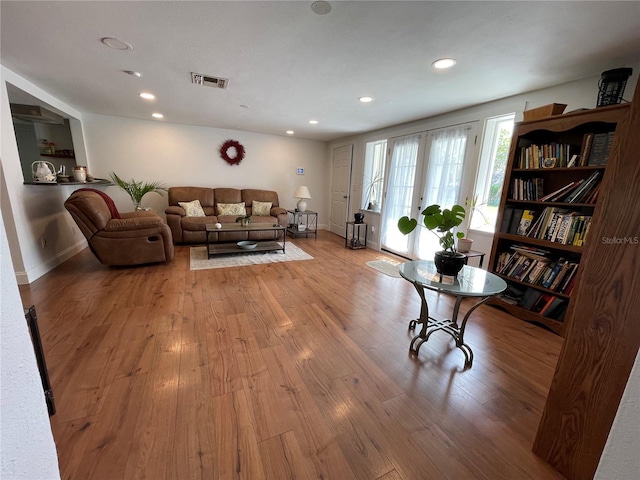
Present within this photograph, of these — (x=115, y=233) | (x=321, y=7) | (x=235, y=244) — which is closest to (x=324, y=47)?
(x=321, y=7)

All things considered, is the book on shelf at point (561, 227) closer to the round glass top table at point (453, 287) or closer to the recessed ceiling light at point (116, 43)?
the round glass top table at point (453, 287)

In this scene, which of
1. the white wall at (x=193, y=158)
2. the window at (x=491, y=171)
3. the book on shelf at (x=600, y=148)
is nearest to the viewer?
the book on shelf at (x=600, y=148)

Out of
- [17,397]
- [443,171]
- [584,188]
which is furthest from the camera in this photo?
[443,171]

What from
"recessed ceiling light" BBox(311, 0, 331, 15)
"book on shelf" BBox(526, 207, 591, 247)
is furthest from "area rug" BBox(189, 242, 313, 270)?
"recessed ceiling light" BBox(311, 0, 331, 15)

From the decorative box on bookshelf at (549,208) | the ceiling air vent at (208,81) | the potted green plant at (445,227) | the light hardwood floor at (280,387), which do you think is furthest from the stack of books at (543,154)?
the ceiling air vent at (208,81)

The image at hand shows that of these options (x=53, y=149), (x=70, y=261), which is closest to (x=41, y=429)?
(x=70, y=261)

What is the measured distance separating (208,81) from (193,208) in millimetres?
2682

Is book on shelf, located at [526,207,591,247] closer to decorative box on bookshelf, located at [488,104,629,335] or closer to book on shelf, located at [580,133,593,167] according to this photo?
decorative box on bookshelf, located at [488,104,629,335]

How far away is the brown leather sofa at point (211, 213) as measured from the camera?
4531 millimetres

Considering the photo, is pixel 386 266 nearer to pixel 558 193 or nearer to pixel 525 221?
pixel 525 221

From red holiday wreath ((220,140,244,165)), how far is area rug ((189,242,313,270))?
6.93ft

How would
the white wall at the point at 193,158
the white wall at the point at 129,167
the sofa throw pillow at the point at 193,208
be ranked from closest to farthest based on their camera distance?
the white wall at the point at 129,167, the white wall at the point at 193,158, the sofa throw pillow at the point at 193,208

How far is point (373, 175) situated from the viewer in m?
5.04

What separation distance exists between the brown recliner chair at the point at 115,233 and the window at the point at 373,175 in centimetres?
352
